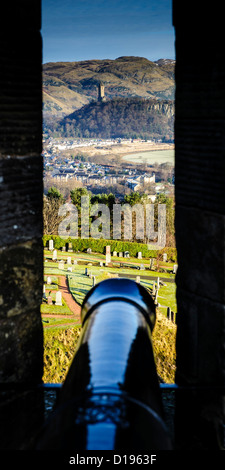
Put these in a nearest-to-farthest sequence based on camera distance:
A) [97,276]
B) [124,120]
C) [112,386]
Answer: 1. [112,386]
2. [97,276]
3. [124,120]

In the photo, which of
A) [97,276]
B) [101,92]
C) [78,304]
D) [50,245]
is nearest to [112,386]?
[78,304]

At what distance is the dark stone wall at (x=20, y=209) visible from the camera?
258cm

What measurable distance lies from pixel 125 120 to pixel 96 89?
27.3m

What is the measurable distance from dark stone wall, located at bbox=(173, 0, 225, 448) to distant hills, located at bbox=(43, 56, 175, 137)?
12032 cm

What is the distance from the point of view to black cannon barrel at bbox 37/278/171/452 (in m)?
1.58

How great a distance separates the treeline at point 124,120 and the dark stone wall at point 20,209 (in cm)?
11254

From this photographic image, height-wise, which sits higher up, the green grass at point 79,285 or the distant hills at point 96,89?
the distant hills at point 96,89

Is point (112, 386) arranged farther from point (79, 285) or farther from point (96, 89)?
point (96, 89)

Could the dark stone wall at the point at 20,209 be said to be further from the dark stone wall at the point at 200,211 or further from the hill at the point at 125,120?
the hill at the point at 125,120

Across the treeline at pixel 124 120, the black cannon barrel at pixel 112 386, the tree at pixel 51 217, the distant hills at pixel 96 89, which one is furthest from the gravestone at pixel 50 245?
the distant hills at pixel 96 89

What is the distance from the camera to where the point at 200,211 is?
272 centimetres

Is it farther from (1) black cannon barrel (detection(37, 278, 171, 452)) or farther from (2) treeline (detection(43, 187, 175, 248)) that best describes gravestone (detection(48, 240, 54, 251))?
(1) black cannon barrel (detection(37, 278, 171, 452))

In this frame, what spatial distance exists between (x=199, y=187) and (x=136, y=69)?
15211 cm
